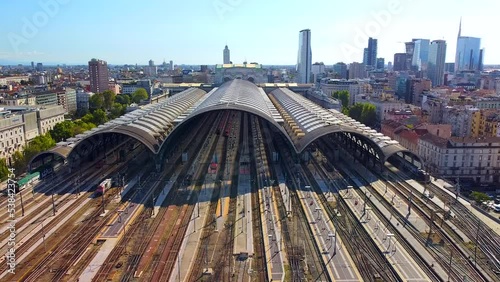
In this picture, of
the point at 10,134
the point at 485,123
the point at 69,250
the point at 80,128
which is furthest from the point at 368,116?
the point at 69,250

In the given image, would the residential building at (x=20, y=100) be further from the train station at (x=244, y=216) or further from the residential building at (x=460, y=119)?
the residential building at (x=460, y=119)

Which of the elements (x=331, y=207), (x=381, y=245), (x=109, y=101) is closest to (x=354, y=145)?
(x=331, y=207)

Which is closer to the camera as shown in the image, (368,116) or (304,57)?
(368,116)

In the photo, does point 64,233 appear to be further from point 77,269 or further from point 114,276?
point 114,276

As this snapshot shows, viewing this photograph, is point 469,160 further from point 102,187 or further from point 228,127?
point 102,187

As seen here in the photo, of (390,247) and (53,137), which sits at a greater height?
(53,137)

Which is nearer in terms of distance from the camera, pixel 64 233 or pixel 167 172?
pixel 64 233

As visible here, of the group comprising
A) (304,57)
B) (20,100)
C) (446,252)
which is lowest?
(446,252)

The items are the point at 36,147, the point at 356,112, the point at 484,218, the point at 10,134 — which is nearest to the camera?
the point at 484,218

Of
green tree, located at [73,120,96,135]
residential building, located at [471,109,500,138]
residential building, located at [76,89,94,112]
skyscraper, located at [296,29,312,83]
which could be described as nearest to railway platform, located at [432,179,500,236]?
residential building, located at [471,109,500,138]
